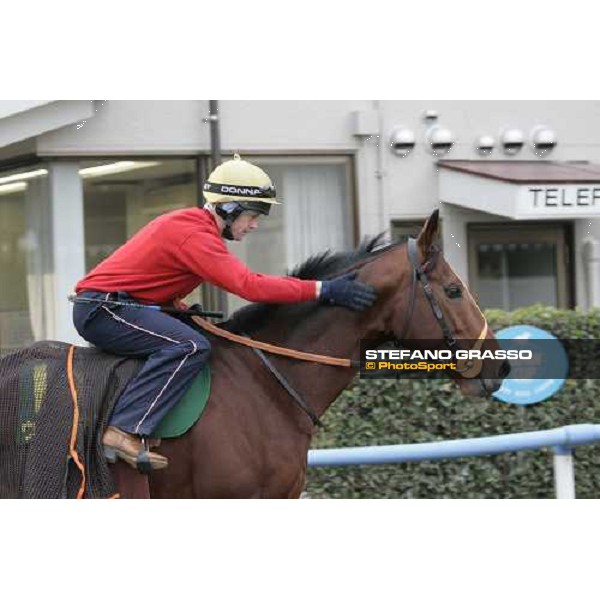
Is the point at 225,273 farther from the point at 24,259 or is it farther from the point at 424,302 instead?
the point at 24,259

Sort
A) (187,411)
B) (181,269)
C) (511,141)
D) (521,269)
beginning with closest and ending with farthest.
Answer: (187,411), (181,269), (511,141), (521,269)

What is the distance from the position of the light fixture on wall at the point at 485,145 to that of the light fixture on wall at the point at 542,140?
35cm

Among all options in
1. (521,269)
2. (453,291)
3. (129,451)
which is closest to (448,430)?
(453,291)

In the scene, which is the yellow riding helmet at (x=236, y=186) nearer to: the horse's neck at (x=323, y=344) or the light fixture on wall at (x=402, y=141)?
the horse's neck at (x=323, y=344)

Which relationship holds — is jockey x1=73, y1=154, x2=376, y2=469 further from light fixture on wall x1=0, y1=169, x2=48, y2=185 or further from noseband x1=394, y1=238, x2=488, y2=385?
light fixture on wall x1=0, y1=169, x2=48, y2=185

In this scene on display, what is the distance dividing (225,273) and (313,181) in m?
5.86

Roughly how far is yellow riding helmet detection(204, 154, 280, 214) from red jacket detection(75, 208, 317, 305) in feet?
0.33

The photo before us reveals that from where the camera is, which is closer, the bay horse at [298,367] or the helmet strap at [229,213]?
the bay horse at [298,367]

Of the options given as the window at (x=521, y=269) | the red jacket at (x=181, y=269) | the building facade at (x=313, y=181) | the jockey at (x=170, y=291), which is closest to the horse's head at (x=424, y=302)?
the jockey at (x=170, y=291)

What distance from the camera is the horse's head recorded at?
5387mm

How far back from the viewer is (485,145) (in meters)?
10.5

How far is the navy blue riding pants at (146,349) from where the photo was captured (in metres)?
4.99

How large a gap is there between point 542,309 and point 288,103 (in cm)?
305

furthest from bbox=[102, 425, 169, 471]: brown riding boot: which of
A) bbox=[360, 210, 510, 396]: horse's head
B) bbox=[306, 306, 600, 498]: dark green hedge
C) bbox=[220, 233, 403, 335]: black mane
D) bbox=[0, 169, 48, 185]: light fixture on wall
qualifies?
bbox=[0, 169, 48, 185]: light fixture on wall
